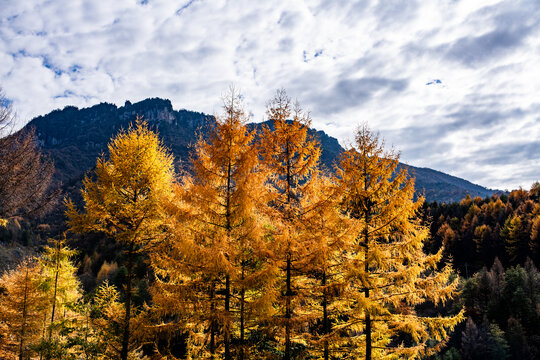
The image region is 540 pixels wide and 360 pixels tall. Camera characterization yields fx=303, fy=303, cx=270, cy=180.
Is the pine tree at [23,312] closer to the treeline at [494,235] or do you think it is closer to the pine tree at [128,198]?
the pine tree at [128,198]

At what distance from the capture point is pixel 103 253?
224 ft

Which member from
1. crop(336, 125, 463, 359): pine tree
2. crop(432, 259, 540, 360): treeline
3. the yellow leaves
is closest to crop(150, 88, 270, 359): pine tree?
the yellow leaves

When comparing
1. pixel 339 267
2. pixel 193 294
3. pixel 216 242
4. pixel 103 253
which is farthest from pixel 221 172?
pixel 103 253

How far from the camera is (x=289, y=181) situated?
9.76 meters

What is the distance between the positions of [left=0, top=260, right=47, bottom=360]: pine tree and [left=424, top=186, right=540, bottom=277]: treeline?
51134mm

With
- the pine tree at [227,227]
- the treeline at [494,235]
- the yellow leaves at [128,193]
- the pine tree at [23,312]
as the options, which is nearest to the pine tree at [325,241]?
the pine tree at [227,227]

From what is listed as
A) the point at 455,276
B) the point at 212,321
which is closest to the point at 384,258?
the point at 212,321

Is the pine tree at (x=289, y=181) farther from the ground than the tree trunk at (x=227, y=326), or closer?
farther from the ground

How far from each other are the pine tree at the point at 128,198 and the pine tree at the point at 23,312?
10312mm

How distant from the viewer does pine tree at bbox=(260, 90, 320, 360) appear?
9039 millimetres

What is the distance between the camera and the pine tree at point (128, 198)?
11.0 meters

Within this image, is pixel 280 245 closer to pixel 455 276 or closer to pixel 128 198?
pixel 128 198

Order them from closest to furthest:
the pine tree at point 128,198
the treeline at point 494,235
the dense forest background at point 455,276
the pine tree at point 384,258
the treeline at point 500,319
Result: the pine tree at point 384,258 → the pine tree at point 128,198 → the dense forest background at point 455,276 → the treeline at point 500,319 → the treeline at point 494,235

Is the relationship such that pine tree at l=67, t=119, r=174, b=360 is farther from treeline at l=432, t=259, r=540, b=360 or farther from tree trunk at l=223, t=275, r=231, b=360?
treeline at l=432, t=259, r=540, b=360
